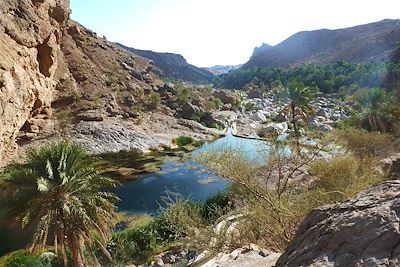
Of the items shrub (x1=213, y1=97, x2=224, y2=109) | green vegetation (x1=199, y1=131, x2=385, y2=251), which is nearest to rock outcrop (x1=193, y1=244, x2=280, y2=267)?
green vegetation (x1=199, y1=131, x2=385, y2=251)

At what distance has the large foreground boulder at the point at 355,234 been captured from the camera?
512cm

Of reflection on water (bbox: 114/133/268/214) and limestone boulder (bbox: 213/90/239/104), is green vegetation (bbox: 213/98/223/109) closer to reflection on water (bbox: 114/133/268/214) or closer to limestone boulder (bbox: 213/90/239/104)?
limestone boulder (bbox: 213/90/239/104)

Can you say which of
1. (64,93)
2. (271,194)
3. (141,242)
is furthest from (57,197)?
(64,93)

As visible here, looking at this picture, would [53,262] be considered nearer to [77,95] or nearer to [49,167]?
[49,167]

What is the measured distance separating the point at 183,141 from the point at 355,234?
53.5 m

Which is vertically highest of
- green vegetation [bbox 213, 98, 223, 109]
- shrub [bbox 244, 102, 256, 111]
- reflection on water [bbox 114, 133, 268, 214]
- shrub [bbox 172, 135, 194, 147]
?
green vegetation [bbox 213, 98, 223, 109]

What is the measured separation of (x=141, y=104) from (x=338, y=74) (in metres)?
64.4

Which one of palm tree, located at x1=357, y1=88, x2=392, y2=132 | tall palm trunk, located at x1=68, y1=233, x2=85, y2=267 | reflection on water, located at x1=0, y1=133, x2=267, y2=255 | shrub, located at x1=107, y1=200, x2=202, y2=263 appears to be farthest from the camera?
palm tree, located at x1=357, y1=88, x2=392, y2=132

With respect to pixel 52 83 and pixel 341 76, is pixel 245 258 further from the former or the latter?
pixel 341 76

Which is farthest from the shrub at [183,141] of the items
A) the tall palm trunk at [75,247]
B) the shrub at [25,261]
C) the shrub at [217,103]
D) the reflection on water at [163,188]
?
the tall palm trunk at [75,247]

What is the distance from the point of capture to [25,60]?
46.0 metres

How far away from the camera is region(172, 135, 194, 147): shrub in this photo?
58.6 metres

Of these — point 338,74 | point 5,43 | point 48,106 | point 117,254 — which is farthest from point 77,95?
point 338,74

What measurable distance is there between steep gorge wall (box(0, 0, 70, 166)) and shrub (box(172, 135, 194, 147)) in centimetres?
1975
